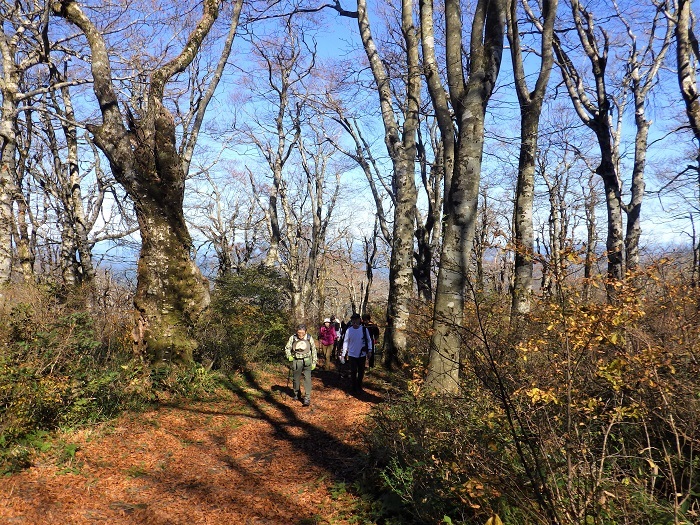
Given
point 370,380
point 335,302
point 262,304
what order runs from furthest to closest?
point 335,302 < point 262,304 < point 370,380

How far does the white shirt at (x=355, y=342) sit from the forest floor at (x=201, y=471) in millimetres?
1216

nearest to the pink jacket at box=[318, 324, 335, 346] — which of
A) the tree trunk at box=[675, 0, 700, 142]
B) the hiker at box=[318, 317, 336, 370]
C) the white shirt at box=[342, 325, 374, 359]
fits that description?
the hiker at box=[318, 317, 336, 370]

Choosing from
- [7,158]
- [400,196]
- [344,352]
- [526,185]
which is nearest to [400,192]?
[400,196]

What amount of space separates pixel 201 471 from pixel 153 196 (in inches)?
192

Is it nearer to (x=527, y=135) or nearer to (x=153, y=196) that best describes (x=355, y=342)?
(x=153, y=196)

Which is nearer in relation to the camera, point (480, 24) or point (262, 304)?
point (480, 24)

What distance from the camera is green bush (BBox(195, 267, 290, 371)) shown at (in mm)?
9242

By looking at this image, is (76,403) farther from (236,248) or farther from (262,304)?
(236,248)

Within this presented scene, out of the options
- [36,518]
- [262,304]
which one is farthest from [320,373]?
[36,518]

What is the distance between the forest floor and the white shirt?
3.99 ft

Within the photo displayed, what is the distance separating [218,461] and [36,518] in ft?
6.84

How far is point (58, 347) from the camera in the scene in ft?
18.5

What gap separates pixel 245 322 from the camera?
38.0 feet

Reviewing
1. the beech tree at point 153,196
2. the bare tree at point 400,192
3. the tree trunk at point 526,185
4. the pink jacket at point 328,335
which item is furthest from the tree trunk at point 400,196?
the beech tree at point 153,196
